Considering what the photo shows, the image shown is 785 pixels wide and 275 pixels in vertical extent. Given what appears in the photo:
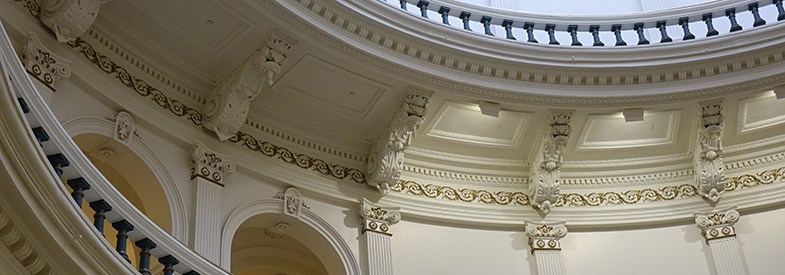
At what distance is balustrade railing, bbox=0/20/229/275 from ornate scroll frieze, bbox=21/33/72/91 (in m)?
2.36

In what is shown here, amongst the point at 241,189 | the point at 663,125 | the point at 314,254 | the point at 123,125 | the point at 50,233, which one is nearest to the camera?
the point at 50,233

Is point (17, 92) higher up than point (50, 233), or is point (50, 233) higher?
point (17, 92)

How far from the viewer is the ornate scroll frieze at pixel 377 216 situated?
11.6 metres

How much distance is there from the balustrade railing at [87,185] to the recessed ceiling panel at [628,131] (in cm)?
628

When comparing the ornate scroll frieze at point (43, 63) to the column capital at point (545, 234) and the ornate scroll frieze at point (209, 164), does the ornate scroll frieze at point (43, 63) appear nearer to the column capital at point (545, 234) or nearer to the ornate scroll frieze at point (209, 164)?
the ornate scroll frieze at point (209, 164)

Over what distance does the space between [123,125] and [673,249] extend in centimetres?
684

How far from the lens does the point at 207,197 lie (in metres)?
10.4

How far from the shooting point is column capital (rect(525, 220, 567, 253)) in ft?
40.2

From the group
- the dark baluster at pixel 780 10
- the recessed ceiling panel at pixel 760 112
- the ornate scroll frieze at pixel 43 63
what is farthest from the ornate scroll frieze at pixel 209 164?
the dark baluster at pixel 780 10

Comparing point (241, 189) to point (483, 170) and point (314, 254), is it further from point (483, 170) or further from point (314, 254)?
point (483, 170)

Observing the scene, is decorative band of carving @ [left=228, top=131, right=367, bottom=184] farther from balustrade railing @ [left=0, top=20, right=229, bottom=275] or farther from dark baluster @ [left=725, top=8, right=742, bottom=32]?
dark baluster @ [left=725, top=8, right=742, bottom=32]

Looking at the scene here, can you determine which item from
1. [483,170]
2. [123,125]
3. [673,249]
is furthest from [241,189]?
[673,249]

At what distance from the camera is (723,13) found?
13156 millimetres

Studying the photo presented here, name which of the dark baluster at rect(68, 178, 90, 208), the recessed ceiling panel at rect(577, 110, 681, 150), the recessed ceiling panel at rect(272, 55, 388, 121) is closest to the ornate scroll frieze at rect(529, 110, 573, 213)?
the recessed ceiling panel at rect(577, 110, 681, 150)
